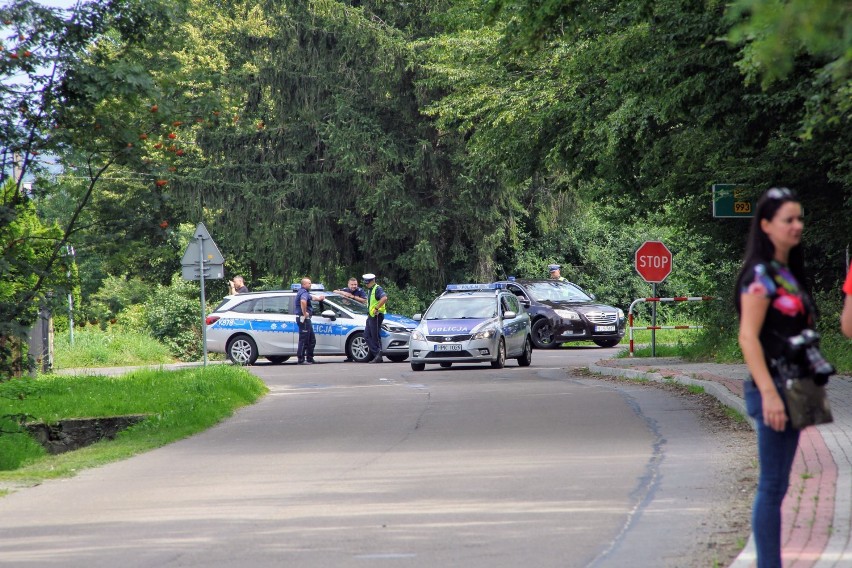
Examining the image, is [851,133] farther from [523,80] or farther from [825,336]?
[523,80]

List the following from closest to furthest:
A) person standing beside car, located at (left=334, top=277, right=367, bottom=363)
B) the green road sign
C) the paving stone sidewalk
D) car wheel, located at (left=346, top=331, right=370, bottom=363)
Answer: the paving stone sidewalk < the green road sign < car wheel, located at (left=346, top=331, right=370, bottom=363) < person standing beside car, located at (left=334, top=277, right=367, bottom=363)

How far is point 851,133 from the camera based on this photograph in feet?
44.1

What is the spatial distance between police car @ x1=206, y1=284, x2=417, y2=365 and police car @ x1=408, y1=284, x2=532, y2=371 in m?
3.71

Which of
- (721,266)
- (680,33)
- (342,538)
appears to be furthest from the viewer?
(721,266)

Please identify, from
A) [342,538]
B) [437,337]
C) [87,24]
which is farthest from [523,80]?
[342,538]

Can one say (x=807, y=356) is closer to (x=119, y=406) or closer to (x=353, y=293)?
(x=119, y=406)

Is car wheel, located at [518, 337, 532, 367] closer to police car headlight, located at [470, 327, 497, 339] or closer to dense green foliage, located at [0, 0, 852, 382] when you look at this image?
police car headlight, located at [470, 327, 497, 339]

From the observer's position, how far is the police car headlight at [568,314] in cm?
3425

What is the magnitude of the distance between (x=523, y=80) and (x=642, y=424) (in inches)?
431

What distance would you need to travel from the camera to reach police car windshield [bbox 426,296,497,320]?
87.0 feet

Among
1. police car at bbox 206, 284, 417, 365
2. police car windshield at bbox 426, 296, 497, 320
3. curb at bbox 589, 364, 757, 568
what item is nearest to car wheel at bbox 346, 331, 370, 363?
police car at bbox 206, 284, 417, 365

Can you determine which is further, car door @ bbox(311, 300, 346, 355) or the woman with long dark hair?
car door @ bbox(311, 300, 346, 355)

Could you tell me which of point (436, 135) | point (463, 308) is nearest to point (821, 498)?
point (463, 308)

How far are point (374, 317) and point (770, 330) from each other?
950 inches
